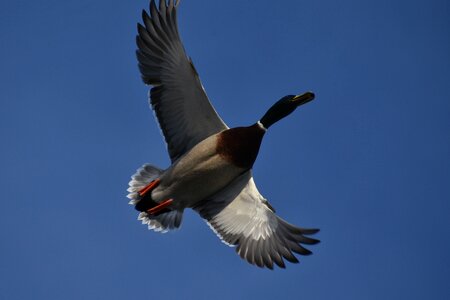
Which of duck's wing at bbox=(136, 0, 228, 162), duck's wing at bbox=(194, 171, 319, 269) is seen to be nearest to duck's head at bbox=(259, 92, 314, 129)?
duck's wing at bbox=(136, 0, 228, 162)

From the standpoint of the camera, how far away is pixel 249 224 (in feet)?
24.0

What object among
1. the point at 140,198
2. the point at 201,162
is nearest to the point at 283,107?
the point at 201,162

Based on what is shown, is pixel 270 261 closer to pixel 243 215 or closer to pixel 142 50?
pixel 243 215

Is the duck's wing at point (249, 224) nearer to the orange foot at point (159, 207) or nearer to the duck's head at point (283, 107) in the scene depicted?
the orange foot at point (159, 207)

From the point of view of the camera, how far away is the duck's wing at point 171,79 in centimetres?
698

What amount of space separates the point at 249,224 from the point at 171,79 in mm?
2052

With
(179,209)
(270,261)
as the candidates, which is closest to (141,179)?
(179,209)

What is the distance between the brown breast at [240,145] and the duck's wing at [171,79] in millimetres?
359

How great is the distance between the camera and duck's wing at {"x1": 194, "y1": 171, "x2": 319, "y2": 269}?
6941mm

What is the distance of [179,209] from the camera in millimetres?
7371

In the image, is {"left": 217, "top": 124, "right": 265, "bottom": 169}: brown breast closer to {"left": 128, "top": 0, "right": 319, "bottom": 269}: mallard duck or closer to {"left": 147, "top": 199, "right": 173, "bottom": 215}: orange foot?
{"left": 128, "top": 0, "right": 319, "bottom": 269}: mallard duck

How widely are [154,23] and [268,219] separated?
2.78m

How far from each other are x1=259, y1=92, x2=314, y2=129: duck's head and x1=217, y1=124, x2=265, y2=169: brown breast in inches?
11.0

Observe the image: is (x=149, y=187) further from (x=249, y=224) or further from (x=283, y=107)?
(x=283, y=107)
